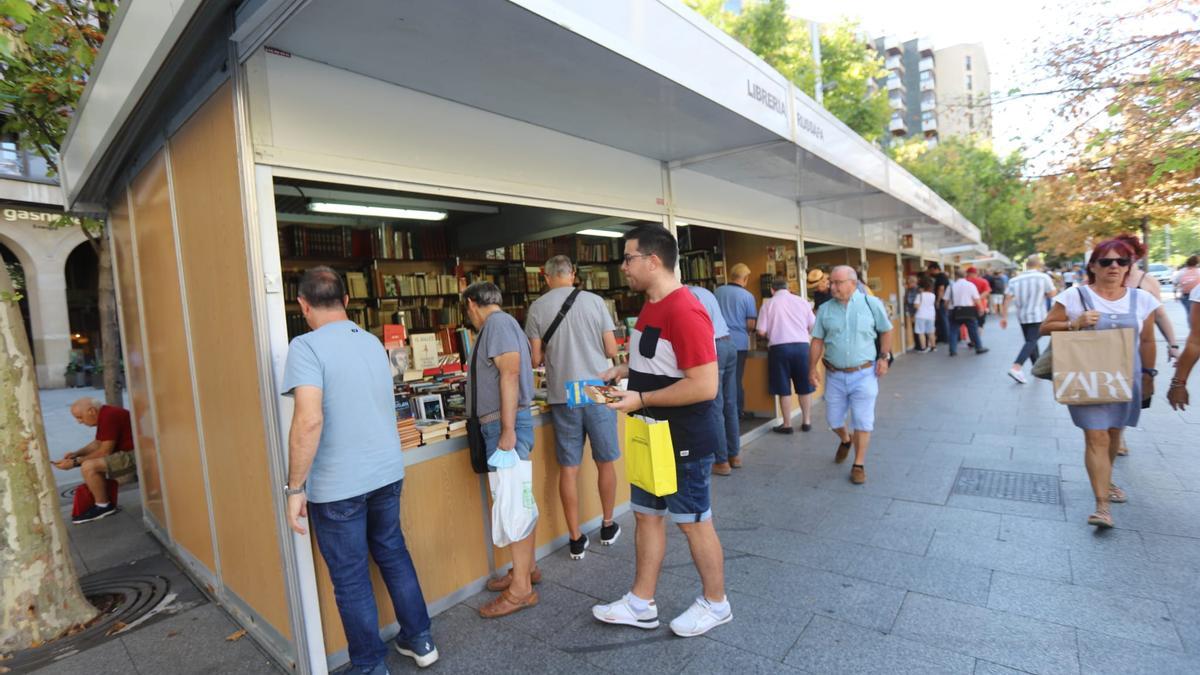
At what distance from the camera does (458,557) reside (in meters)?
2.92

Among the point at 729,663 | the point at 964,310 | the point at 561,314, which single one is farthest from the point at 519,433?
the point at 964,310

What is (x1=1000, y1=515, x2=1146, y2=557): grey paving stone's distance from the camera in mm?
2896

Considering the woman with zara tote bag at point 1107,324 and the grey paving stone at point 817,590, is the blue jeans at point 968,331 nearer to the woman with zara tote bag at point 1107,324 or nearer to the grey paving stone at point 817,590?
the woman with zara tote bag at point 1107,324

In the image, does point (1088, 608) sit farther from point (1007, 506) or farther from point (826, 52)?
point (826, 52)

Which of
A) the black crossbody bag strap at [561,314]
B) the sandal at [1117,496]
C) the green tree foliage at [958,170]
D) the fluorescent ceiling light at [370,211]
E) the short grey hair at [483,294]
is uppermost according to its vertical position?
the green tree foliage at [958,170]

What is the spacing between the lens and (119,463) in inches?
201

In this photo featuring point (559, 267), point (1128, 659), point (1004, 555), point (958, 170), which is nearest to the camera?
point (1128, 659)

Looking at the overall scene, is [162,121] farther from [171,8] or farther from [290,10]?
[290,10]

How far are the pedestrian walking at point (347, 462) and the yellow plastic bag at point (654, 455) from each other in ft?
3.36

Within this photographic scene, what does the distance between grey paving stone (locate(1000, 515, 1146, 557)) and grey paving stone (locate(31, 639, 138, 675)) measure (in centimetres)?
469

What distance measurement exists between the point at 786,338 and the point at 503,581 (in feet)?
12.1

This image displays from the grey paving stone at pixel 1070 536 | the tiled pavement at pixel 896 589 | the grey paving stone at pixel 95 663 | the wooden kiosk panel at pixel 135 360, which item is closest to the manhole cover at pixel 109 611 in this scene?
the grey paving stone at pixel 95 663

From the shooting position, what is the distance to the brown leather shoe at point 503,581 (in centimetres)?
297

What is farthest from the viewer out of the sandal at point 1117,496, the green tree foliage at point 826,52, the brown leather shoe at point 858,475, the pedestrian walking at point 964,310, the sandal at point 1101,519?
the green tree foliage at point 826,52
